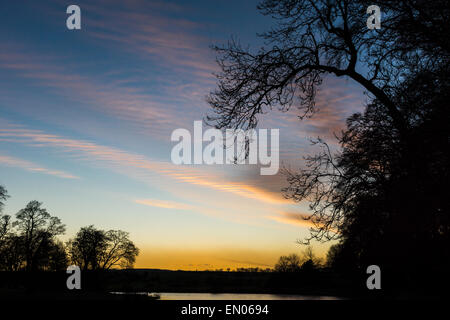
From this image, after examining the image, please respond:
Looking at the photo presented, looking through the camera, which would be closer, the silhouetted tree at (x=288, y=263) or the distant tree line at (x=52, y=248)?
the distant tree line at (x=52, y=248)

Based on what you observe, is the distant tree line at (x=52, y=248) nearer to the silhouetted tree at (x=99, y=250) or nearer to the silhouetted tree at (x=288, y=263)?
the silhouetted tree at (x=99, y=250)

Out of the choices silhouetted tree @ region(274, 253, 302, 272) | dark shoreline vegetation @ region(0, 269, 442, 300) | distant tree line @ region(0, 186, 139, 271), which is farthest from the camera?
silhouetted tree @ region(274, 253, 302, 272)

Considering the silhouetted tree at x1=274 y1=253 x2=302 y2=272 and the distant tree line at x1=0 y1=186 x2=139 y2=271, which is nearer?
the distant tree line at x1=0 y1=186 x2=139 y2=271

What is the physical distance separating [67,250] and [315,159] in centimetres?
5461

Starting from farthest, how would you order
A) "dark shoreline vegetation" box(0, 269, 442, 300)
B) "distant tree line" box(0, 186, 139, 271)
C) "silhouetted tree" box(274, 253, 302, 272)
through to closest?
"silhouetted tree" box(274, 253, 302, 272)
"distant tree line" box(0, 186, 139, 271)
"dark shoreline vegetation" box(0, 269, 442, 300)

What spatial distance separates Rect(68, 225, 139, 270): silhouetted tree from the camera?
55.5m

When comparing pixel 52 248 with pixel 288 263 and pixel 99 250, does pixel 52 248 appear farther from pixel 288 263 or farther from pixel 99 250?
pixel 288 263

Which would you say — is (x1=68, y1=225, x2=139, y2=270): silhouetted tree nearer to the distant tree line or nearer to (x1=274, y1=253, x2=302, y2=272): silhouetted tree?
the distant tree line

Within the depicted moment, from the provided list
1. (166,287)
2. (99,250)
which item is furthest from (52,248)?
(166,287)

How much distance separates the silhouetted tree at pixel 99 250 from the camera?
55.5 m

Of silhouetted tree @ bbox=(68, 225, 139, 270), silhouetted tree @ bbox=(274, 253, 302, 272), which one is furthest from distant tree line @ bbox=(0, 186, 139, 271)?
silhouetted tree @ bbox=(274, 253, 302, 272)

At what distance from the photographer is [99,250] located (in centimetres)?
5719

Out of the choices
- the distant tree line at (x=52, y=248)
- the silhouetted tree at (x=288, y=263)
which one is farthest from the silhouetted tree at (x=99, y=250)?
the silhouetted tree at (x=288, y=263)
